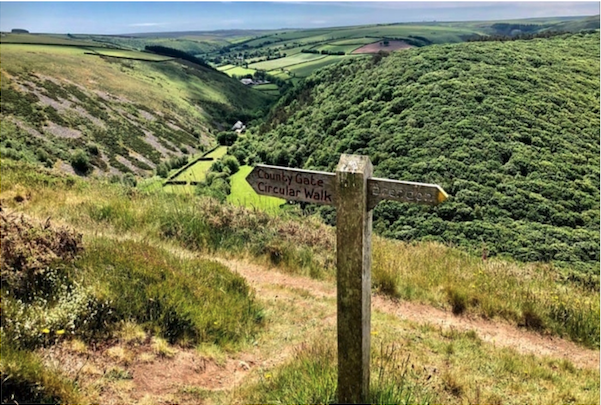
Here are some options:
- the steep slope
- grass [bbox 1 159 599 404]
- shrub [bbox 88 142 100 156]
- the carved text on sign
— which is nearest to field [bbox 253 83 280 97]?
the steep slope

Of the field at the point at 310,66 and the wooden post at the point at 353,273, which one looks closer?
the wooden post at the point at 353,273

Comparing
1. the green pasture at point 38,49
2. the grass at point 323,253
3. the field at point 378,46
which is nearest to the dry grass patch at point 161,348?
the grass at point 323,253

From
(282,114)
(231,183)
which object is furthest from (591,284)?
(282,114)

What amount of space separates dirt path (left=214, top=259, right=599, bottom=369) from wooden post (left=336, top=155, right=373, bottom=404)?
3.26 meters

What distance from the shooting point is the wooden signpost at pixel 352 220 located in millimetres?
3188

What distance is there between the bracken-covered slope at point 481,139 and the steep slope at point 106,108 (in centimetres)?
2042

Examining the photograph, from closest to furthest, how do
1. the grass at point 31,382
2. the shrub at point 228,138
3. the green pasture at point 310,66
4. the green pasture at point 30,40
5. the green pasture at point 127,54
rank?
1. the grass at point 31,382
2. the shrub at point 228,138
3. the green pasture at point 30,40
4. the green pasture at point 127,54
5. the green pasture at point 310,66

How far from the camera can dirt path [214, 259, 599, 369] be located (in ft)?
19.8

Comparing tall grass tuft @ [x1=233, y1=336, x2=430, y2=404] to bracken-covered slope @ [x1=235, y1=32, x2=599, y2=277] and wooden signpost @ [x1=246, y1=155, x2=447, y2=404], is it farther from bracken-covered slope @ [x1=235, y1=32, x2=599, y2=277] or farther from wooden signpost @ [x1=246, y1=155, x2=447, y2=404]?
bracken-covered slope @ [x1=235, y1=32, x2=599, y2=277]

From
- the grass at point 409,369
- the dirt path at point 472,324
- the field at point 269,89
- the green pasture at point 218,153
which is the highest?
the field at point 269,89

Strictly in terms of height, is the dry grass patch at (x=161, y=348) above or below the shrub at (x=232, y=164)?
above

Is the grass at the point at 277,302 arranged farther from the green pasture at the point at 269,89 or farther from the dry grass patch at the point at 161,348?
the green pasture at the point at 269,89

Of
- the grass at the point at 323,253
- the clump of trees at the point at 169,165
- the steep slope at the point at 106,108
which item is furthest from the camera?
the clump of trees at the point at 169,165

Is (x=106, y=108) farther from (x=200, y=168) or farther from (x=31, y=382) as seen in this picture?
(x=31, y=382)
